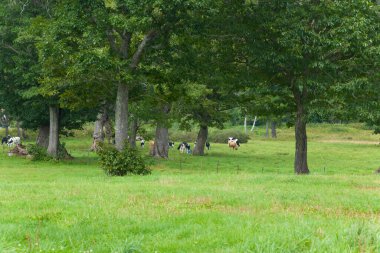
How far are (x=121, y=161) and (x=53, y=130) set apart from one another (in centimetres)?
1424

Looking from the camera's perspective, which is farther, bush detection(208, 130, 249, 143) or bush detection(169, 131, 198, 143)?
bush detection(169, 131, 198, 143)

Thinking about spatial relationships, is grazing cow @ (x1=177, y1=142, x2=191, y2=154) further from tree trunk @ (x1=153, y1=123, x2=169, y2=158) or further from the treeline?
the treeline

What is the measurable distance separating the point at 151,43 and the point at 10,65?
1399 centimetres

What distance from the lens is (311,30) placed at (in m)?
22.4

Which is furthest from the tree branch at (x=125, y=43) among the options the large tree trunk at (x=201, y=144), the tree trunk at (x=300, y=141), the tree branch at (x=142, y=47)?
the large tree trunk at (x=201, y=144)

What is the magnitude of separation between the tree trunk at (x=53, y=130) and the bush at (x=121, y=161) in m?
13.4

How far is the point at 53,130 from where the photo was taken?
36.4 metres

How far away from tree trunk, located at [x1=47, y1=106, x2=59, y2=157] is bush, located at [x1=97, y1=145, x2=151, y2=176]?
43.8 ft

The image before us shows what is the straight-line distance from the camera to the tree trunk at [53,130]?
36344mm

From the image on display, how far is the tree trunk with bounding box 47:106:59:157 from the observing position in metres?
36.3

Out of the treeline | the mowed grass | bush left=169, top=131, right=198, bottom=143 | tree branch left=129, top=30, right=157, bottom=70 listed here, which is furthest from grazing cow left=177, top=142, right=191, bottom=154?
the mowed grass

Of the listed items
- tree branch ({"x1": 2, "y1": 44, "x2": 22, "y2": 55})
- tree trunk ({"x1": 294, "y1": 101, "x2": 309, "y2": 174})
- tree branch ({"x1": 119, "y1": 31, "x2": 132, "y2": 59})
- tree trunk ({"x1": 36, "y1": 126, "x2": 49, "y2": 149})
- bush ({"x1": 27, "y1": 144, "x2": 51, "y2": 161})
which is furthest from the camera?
tree trunk ({"x1": 36, "y1": 126, "x2": 49, "y2": 149})

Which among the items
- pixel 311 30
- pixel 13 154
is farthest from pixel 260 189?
pixel 13 154

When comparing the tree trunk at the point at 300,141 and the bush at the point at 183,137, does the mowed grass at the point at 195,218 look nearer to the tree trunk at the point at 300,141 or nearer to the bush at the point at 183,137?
the tree trunk at the point at 300,141
